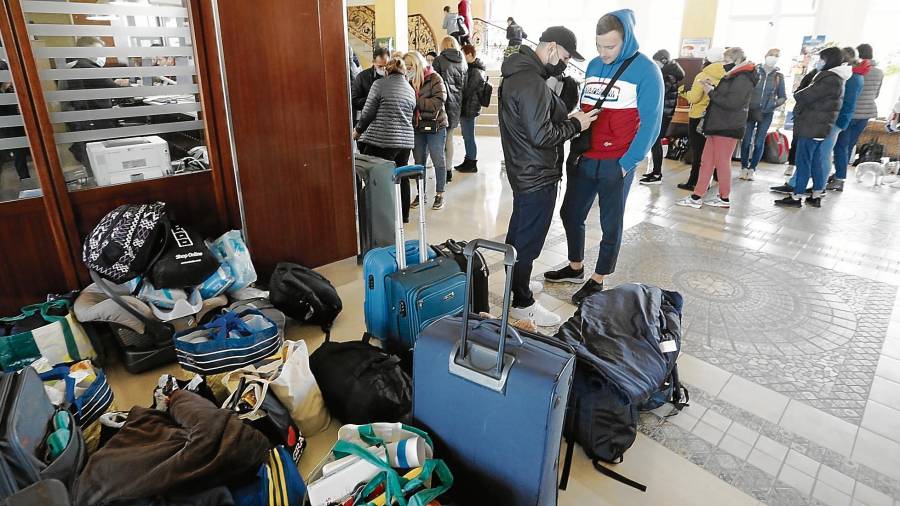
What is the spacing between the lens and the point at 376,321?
7.81ft

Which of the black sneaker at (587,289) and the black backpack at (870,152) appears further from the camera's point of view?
the black backpack at (870,152)

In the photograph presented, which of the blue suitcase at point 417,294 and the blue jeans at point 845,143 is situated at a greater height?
the blue jeans at point 845,143

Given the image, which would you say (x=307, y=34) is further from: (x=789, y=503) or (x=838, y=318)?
(x=838, y=318)

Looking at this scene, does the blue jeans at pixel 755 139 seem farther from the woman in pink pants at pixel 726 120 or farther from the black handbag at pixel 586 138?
the black handbag at pixel 586 138

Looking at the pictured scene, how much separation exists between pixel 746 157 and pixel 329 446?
6.35m

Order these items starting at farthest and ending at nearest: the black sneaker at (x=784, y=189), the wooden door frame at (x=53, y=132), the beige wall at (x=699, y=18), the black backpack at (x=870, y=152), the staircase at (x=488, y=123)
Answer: the staircase at (x=488, y=123) < the beige wall at (x=699, y=18) < the black backpack at (x=870, y=152) < the black sneaker at (x=784, y=189) < the wooden door frame at (x=53, y=132)

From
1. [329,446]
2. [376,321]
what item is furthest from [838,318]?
[329,446]

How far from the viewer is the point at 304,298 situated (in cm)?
274

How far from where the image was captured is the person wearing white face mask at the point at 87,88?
2.45 meters

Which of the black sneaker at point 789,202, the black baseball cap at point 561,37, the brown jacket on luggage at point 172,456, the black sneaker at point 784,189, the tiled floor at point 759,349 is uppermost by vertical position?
the black baseball cap at point 561,37

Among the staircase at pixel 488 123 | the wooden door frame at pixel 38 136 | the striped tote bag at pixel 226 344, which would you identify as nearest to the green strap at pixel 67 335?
the wooden door frame at pixel 38 136

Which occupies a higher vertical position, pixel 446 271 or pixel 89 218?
pixel 89 218

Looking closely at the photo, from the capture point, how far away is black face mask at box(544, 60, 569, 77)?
2.56 m

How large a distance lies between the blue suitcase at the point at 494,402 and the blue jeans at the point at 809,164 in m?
5.03
